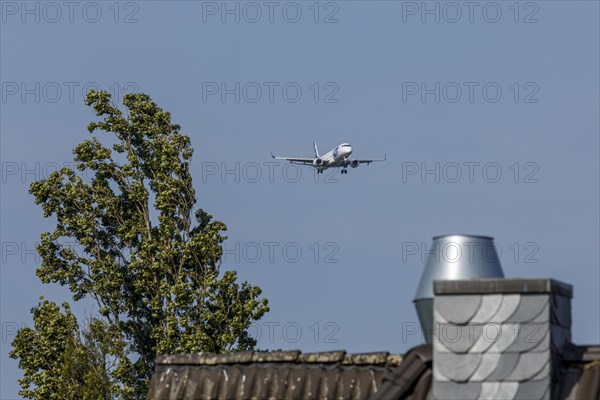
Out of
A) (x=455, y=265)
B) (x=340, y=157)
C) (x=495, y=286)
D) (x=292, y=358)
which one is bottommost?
(x=292, y=358)

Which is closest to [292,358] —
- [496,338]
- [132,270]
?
[496,338]

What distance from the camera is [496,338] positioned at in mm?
10328

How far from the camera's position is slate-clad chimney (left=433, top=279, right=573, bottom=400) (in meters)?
10.3

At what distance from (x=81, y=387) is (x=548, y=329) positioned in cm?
4045

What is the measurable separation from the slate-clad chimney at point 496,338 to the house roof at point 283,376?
0.74 meters

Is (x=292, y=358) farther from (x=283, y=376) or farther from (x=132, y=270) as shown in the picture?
(x=132, y=270)

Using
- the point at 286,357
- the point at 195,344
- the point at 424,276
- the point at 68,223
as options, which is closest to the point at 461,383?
the point at 424,276

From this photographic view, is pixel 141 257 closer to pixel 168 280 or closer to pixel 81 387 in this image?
pixel 168 280

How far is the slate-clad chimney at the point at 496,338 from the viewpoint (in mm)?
10305

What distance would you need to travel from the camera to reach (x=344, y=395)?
12.1 m

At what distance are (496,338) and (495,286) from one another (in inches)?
15.0

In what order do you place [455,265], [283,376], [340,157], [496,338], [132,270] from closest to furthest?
[496,338] < [455,265] < [283,376] < [132,270] < [340,157]

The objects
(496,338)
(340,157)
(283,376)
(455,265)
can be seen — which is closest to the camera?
(496,338)

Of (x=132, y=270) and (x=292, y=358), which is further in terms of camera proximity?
(x=132, y=270)
